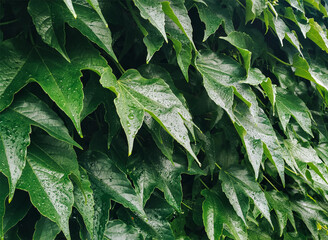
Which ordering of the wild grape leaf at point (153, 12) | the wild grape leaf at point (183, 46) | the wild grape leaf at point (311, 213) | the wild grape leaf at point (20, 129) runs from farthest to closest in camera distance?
the wild grape leaf at point (311, 213), the wild grape leaf at point (183, 46), the wild grape leaf at point (153, 12), the wild grape leaf at point (20, 129)

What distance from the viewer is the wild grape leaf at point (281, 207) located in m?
0.91

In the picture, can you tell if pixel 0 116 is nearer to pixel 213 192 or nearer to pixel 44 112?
pixel 44 112

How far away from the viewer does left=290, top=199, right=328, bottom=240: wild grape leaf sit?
999 millimetres

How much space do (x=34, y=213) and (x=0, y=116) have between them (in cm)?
21

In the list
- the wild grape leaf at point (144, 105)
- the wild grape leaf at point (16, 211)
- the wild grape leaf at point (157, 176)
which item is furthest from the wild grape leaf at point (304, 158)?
the wild grape leaf at point (16, 211)

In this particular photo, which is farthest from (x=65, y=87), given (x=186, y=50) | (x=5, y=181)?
(x=186, y=50)

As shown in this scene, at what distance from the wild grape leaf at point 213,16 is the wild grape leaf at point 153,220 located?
42 centimetres

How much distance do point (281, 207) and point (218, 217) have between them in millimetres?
287

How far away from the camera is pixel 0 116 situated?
47 cm

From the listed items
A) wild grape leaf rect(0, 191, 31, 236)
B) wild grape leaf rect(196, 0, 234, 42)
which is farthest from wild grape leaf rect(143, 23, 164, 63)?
wild grape leaf rect(0, 191, 31, 236)

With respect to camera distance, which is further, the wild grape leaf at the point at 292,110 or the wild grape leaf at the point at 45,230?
the wild grape leaf at the point at 292,110

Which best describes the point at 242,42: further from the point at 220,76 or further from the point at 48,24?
the point at 48,24

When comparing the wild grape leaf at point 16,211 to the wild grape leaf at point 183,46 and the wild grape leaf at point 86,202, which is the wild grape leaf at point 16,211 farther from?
the wild grape leaf at point 183,46

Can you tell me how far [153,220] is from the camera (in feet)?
2.30
